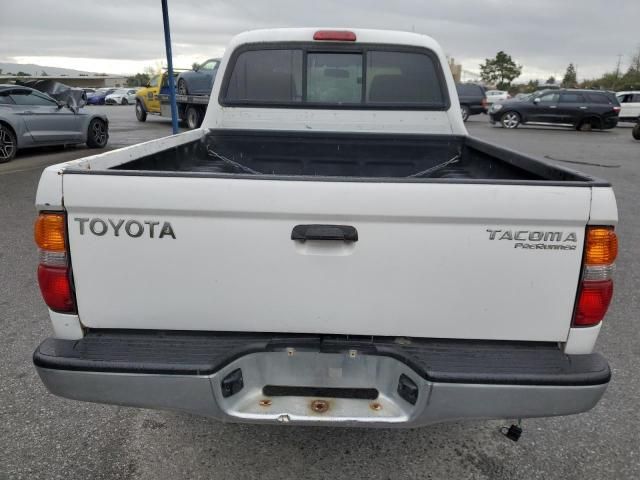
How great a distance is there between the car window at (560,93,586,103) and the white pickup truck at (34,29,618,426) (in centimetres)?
2341

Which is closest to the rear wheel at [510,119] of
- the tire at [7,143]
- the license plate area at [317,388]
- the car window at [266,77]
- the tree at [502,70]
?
the tire at [7,143]

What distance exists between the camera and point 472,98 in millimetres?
24891

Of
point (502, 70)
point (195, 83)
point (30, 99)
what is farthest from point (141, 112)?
point (502, 70)

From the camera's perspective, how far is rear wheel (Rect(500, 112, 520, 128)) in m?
23.0

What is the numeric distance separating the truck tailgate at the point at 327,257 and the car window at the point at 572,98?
23757 millimetres

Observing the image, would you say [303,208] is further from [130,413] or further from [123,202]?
[130,413]

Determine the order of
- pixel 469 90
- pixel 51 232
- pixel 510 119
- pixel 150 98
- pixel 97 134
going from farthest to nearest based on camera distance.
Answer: pixel 469 90 < pixel 510 119 < pixel 150 98 < pixel 97 134 < pixel 51 232

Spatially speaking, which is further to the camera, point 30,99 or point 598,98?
point 598,98

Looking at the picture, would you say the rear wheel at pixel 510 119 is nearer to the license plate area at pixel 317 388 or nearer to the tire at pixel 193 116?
the tire at pixel 193 116

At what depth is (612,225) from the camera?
1.86 metres

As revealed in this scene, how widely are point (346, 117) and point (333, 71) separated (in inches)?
14.6

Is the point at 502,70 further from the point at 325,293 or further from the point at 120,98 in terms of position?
the point at 325,293

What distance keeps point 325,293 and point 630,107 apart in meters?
31.7

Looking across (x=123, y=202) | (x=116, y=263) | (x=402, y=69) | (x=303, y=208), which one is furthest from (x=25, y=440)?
(x=402, y=69)
